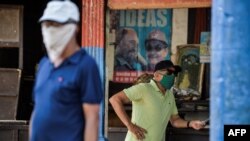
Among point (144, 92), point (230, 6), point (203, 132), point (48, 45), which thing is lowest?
point (203, 132)

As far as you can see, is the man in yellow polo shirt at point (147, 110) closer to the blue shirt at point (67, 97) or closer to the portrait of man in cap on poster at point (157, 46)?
the portrait of man in cap on poster at point (157, 46)

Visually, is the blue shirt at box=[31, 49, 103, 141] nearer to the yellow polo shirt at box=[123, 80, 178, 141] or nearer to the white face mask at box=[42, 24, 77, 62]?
the white face mask at box=[42, 24, 77, 62]

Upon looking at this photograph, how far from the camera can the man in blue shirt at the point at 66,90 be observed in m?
3.72

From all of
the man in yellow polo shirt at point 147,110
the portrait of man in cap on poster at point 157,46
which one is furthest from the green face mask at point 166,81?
the portrait of man in cap on poster at point 157,46

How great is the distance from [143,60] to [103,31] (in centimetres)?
182

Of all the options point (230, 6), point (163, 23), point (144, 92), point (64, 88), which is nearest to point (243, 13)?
point (230, 6)

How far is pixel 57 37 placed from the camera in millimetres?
3781

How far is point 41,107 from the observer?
380cm

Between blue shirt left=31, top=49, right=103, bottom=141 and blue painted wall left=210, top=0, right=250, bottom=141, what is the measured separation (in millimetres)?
745

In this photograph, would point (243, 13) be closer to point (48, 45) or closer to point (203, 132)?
point (48, 45)

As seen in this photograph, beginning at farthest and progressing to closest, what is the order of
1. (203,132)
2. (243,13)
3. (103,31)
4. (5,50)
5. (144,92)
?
(5,50)
(203,132)
(103,31)
(144,92)
(243,13)

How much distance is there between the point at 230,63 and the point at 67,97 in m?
1.02

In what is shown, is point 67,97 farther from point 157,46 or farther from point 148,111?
point 157,46

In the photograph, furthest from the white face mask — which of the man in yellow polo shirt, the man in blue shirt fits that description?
the man in yellow polo shirt
